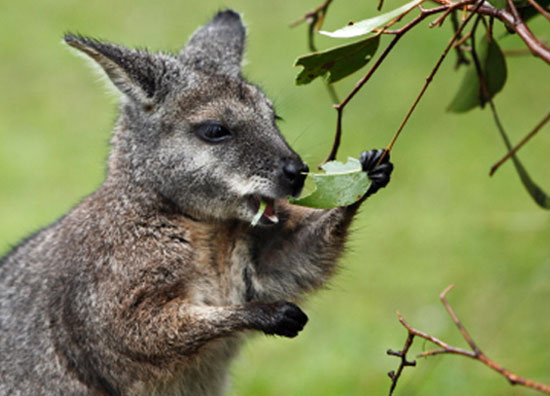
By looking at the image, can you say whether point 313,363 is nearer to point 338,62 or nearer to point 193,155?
point 193,155

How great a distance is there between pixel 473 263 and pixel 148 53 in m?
3.68

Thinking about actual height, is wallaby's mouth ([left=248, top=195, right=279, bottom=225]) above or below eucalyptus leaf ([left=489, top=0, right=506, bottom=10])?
below

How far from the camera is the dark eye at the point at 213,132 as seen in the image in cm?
343

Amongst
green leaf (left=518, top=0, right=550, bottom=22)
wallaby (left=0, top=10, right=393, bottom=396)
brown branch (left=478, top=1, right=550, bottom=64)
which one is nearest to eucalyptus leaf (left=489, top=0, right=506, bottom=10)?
brown branch (left=478, top=1, right=550, bottom=64)

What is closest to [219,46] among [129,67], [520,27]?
[129,67]

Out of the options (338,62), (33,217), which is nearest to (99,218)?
(338,62)

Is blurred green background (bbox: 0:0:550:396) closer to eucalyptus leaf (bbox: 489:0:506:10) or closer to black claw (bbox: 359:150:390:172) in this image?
black claw (bbox: 359:150:390:172)

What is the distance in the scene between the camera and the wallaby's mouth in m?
3.26

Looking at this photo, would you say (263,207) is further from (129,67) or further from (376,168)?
(129,67)

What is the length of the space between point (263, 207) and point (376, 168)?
0.60 metres

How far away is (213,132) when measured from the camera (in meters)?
3.44

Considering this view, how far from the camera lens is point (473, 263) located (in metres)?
6.55

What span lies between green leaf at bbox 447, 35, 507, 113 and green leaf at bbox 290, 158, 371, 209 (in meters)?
0.46

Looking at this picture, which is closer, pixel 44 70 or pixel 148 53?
pixel 148 53
